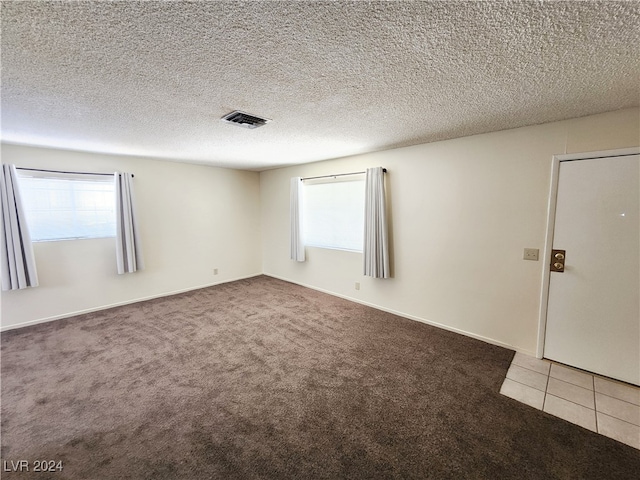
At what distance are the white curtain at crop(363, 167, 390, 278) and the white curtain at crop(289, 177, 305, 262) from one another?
1.45m

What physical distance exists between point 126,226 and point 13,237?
108 cm

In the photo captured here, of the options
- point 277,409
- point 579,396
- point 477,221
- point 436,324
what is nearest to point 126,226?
point 277,409

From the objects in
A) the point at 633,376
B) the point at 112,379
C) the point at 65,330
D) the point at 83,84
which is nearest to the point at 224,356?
the point at 112,379

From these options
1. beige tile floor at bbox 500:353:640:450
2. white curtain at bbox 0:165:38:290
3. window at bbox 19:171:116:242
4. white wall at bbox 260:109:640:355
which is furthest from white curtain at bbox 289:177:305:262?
white curtain at bbox 0:165:38:290

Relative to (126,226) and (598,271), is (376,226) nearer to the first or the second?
(598,271)

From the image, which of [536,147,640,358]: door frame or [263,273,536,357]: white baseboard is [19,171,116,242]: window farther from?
[536,147,640,358]: door frame

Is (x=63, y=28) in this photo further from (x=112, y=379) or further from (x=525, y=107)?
(x=525, y=107)

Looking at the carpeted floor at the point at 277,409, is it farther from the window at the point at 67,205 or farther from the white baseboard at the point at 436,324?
the window at the point at 67,205

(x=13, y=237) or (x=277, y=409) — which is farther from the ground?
(x=13, y=237)

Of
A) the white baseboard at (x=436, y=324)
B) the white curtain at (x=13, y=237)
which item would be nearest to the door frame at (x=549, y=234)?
the white baseboard at (x=436, y=324)

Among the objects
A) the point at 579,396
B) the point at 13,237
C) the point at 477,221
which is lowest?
the point at 579,396

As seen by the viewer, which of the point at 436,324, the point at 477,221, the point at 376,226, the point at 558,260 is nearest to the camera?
the point at 558,260

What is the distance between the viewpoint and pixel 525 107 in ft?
6.70

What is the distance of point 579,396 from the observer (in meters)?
2.03
